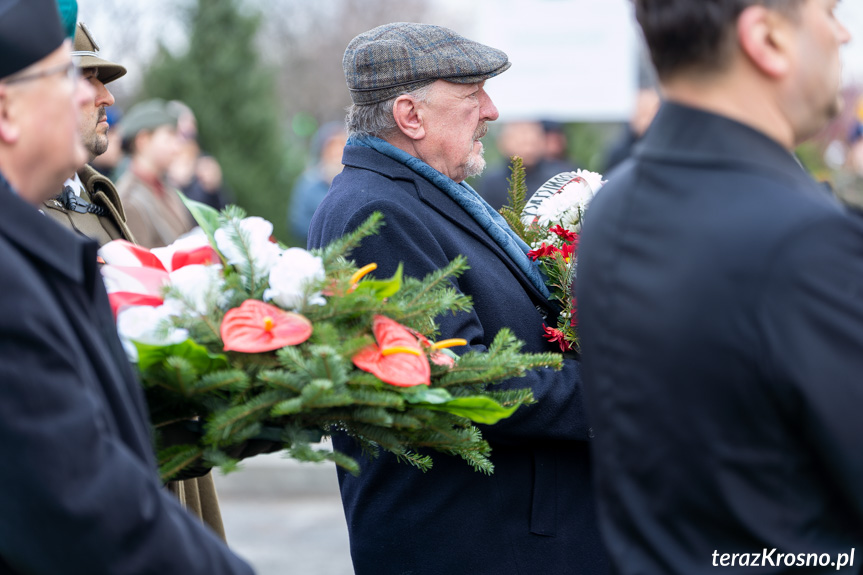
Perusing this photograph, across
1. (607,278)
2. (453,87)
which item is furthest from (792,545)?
(453,87)

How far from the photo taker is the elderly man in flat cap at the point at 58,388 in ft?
4.53

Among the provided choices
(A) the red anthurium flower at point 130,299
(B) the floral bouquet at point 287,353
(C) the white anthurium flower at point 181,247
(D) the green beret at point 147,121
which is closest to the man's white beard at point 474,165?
(B) the floral bouquet at point 287,353

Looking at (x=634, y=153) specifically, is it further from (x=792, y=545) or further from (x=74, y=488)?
(x=74, y=488)

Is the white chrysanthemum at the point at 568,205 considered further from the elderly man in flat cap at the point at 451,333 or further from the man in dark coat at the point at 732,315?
the man in dark coat at the point at 732,315

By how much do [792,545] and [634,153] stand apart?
26.6 inches

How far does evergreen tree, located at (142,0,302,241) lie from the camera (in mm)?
15602

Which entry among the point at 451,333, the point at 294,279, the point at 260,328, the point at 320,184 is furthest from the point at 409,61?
the point at 320,184

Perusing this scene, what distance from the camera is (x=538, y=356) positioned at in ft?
7.25

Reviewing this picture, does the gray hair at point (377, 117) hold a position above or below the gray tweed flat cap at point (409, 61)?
below

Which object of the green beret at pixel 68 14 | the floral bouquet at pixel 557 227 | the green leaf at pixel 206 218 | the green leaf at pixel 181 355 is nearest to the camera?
the green leaf at pixel 181 355

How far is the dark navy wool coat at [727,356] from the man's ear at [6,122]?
944 mm

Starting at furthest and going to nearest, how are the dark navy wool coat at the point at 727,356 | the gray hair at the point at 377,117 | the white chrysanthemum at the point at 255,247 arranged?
the gray hair at the point at 377,117, the white chrysanthemum at the point at 255,247, the dark navy wool coat at the point at 727,356

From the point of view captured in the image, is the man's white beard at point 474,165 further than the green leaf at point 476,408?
Yes

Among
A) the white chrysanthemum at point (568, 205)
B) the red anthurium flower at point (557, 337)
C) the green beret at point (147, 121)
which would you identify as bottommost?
the green beret at point (147, 121)
